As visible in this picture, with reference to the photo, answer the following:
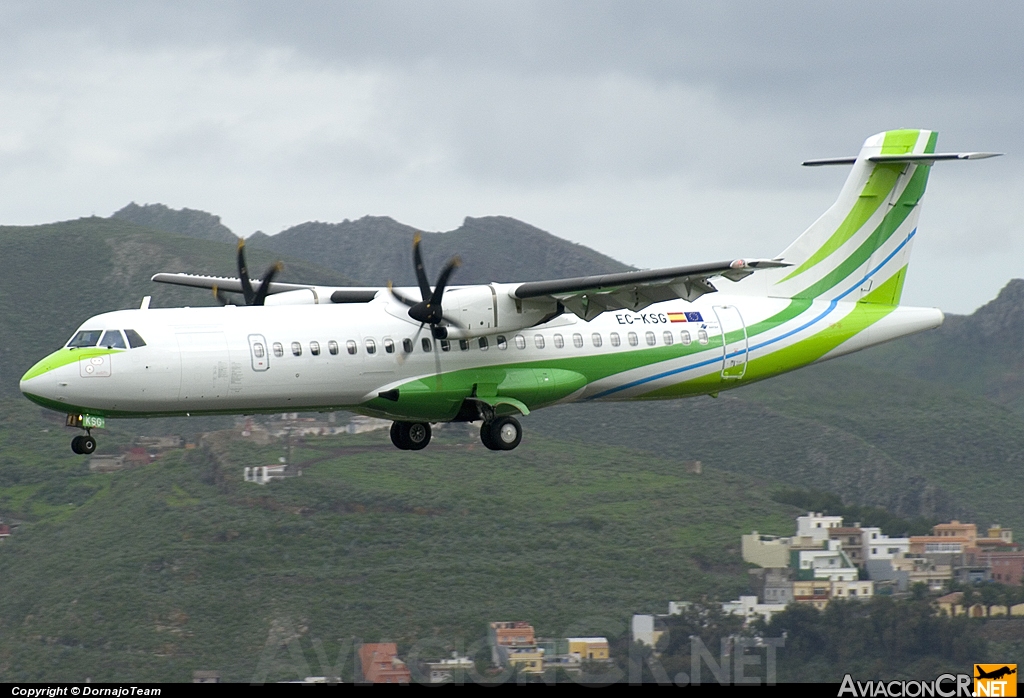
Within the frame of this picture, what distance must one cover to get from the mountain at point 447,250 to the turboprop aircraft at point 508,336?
113414 mm

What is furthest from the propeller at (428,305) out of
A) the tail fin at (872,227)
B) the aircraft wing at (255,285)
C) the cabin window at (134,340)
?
the tail fin at (872,227)

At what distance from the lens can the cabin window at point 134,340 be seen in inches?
1183

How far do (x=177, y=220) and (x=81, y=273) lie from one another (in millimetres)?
76764

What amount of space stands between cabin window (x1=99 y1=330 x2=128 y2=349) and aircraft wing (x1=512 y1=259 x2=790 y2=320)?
8612mm

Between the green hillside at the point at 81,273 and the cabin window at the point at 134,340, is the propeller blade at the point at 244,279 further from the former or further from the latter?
the green hillside at the point at 81,273

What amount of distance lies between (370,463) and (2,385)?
79.8 feet

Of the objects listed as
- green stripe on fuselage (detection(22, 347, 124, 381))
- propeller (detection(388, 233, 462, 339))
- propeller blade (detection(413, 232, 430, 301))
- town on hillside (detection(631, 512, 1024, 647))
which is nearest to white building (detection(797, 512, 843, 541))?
town on hillside (detection(631, 512, 1024, 647))

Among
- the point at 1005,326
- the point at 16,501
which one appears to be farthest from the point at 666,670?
the point at 1005,326

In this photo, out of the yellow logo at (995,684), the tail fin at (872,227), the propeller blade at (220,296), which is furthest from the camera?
the tail fin at (872,227)

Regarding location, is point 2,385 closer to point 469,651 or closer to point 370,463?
point 370,463

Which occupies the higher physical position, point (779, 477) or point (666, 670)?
point (779, 477)

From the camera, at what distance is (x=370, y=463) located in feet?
294

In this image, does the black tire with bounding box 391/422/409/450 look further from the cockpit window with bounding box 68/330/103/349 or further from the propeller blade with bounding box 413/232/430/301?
the cockpit window with bounding box 68/330/103/349

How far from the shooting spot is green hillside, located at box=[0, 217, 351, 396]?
99438 millimetres
